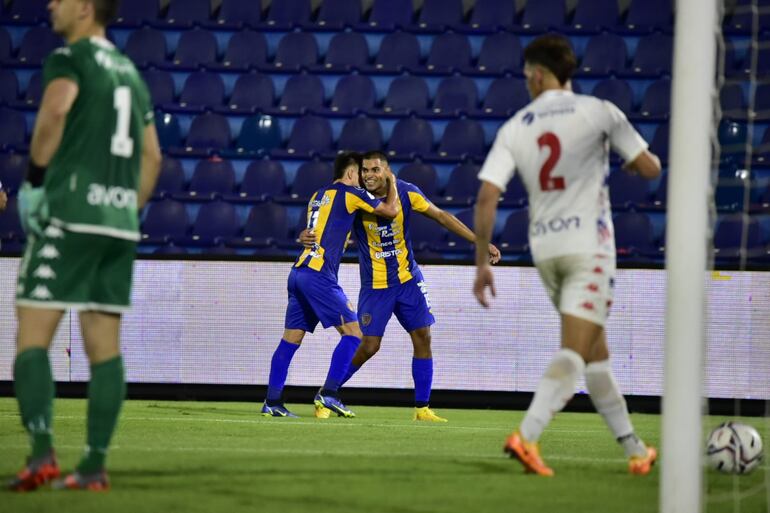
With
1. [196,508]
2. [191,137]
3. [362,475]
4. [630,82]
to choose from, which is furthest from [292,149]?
[196,508]

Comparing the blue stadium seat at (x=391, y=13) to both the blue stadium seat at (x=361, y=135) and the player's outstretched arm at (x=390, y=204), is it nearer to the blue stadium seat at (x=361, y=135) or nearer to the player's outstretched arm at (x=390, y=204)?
the blue stadium seat at (x=361, y=135)

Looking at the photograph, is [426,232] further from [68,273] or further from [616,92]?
[68,273]

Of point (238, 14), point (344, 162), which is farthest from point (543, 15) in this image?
point (344, 162)

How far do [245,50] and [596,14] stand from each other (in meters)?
4.43

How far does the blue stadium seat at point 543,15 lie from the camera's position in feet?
52.3

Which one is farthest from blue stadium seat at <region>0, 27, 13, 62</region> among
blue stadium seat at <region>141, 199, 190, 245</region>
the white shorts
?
the white shorts

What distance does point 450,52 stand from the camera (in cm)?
1578

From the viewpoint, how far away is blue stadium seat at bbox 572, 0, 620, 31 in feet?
52.6

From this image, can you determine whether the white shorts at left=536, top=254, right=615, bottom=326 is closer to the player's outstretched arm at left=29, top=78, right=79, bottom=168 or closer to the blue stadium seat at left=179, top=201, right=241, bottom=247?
the player's outstretched arm at left=29, top=78, right=79, bottom=168

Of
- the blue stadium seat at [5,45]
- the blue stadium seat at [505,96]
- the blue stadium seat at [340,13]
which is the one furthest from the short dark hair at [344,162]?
the blue stadium seat at [5,45]

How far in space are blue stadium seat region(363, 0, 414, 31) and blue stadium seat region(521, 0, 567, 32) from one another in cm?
146

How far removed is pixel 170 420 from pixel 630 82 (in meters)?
8.28

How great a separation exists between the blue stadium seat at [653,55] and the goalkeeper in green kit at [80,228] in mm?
11454

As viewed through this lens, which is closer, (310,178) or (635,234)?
(635,234)
